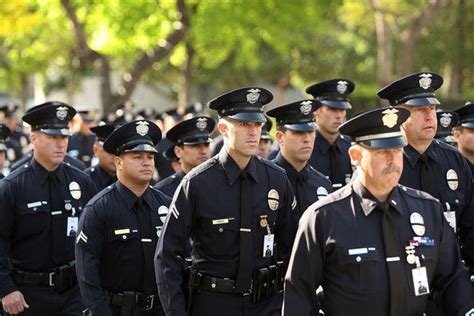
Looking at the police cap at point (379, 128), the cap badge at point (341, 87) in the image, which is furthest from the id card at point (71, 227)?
the police cap at point (379, 128)

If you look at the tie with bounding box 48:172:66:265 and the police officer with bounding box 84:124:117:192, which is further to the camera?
the police officer with bounding box 84:124:117:192

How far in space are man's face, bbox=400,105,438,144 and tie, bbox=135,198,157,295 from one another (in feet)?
7.25

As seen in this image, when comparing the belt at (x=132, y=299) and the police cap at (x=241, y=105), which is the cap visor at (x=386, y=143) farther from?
the belt at (x=132, y=299)

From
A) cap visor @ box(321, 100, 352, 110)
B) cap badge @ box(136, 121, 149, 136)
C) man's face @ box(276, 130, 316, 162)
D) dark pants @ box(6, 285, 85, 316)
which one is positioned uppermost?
cap visor @ box(321, 100, 352, 110)

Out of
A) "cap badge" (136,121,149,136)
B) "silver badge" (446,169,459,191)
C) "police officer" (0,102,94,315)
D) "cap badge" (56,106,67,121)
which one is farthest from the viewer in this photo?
"cap badge" (56,106,67,121)

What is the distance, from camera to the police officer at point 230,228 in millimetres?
7074

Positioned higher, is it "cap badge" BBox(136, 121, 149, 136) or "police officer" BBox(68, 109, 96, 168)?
"police officer" BBox(68, 109, 96, 168)

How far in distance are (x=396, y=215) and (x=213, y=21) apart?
2063 centimetres

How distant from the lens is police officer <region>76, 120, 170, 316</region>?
24.9ft

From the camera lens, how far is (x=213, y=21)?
2595cm

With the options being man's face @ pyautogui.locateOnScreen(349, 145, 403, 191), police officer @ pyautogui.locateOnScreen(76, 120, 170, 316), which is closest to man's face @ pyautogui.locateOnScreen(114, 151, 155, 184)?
police officer @ pyautogui.locateOnScreen(76, 120, 170, 316)

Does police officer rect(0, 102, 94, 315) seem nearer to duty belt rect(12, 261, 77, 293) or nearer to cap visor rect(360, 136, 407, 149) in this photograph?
duty belt rect(12, 261, 77, 293)

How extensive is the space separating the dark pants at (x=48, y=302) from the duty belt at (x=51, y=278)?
0.04 metres

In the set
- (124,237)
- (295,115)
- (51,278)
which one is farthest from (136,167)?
(295,115)
